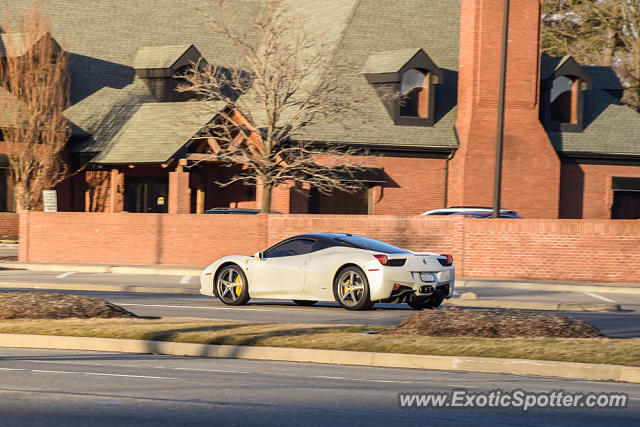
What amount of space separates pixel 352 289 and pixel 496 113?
66.0 ft

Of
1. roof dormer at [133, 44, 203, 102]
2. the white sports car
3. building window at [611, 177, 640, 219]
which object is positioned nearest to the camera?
the white sports car

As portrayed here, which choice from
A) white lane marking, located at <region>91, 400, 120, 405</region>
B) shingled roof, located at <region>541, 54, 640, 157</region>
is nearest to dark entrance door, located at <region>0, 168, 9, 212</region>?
shingled roof, located at <region>541, 54, 640, 157</region>

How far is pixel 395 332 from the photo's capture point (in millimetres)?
12508

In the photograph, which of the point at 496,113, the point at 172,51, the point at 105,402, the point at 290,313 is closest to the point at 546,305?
the point at 290,313

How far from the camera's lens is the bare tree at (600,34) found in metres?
51.2

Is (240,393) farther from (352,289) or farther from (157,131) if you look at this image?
(157,131)

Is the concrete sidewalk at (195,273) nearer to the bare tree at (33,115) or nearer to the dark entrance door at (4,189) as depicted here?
the bare tree at (33,115)

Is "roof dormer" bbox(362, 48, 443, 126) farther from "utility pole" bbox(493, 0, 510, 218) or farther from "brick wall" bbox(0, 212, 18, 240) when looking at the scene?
"brick wall" bbox(0, 212, 18, 240)

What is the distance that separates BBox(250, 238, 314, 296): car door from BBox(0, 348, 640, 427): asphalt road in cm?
→ 593

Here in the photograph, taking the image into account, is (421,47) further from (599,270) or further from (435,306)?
(435,306)

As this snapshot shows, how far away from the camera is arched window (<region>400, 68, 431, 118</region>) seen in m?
36.2

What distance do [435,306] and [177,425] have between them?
10253mm

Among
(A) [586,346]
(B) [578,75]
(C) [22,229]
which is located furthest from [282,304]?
(B) [578,75]

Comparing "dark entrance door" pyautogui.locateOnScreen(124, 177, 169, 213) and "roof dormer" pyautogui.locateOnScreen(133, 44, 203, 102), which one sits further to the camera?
"roof dormer" pyautogui.locateOnScreen(133, 44, 203, 102)
